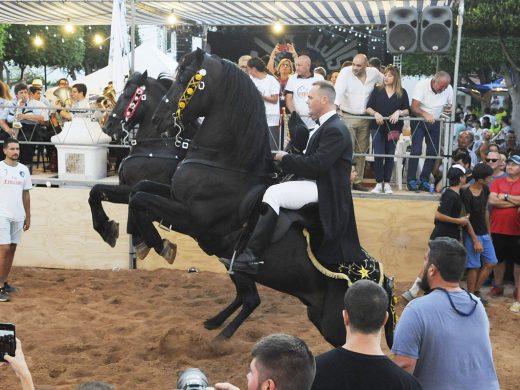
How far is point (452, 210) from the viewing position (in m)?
9.45

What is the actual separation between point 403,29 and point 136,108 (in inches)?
157

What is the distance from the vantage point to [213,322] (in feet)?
27.6

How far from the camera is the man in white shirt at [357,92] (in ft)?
34.1

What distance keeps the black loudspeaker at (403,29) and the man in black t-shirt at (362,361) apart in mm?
7283

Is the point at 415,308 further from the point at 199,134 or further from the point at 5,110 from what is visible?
the point at 5,110

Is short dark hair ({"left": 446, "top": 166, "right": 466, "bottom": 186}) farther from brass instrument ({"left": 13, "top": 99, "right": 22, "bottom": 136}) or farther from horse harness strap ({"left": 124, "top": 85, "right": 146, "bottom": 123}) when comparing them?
brass instrument ({"left": 13, "top": 99, "right": 22, "bottom": 136})

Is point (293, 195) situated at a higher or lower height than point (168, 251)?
higher

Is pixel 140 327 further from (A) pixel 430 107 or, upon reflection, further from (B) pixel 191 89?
(A) pixel 430 107

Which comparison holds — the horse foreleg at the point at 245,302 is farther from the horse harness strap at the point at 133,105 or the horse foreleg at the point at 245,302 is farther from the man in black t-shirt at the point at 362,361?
the man in black t-shirt at the point at 362,361

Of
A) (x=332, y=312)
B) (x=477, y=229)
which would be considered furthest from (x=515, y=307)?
(x=332, y=312)

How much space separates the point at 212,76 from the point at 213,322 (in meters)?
3.14

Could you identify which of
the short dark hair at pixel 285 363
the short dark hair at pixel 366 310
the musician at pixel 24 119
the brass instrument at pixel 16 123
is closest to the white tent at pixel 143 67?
the musician at pixel 24 119

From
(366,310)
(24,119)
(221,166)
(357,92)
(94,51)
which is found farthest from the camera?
(94,51)

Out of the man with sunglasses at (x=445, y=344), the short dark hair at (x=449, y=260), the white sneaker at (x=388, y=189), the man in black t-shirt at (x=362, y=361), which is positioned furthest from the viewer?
the white sneaker at (x=388, y=189)
